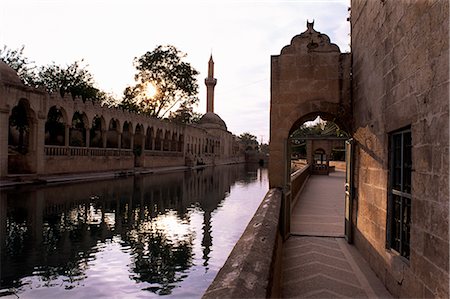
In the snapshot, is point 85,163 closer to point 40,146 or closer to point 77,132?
point 40,146

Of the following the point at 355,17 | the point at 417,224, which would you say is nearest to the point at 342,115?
the point at 355,17

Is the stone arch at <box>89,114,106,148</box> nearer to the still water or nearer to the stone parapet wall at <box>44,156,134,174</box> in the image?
the stone parapet wall at <box>44,156,134,174</box>

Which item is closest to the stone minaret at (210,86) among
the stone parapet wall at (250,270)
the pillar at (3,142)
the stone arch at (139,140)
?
the stone arch at (139,140)

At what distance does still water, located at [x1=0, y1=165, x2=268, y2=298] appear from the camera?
642 cm

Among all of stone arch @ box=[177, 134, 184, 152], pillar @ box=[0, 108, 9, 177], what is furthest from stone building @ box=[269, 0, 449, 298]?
stone arch @ box=[177, 134, 184, 152]

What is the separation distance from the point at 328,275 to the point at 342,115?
3.52m

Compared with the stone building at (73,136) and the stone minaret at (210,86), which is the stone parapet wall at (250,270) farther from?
the stone minaret at (210,86)

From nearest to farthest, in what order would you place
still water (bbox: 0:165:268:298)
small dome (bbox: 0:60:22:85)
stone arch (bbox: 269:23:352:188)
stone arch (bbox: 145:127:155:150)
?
still water (bbox: 0:165:268:298)
stone arch (bbox: 269:23:352:188)
small dome (bbox: 0:60:22:85)
stone arch (bbox: 145:127:155:150)

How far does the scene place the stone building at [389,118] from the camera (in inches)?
124

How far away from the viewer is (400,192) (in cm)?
438

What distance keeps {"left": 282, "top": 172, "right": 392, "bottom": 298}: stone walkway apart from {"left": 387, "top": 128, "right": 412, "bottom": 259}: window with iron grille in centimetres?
72

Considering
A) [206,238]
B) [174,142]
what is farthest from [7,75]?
[174,142]

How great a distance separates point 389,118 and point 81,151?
81.5 ft

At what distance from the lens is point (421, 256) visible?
3.45 meters
